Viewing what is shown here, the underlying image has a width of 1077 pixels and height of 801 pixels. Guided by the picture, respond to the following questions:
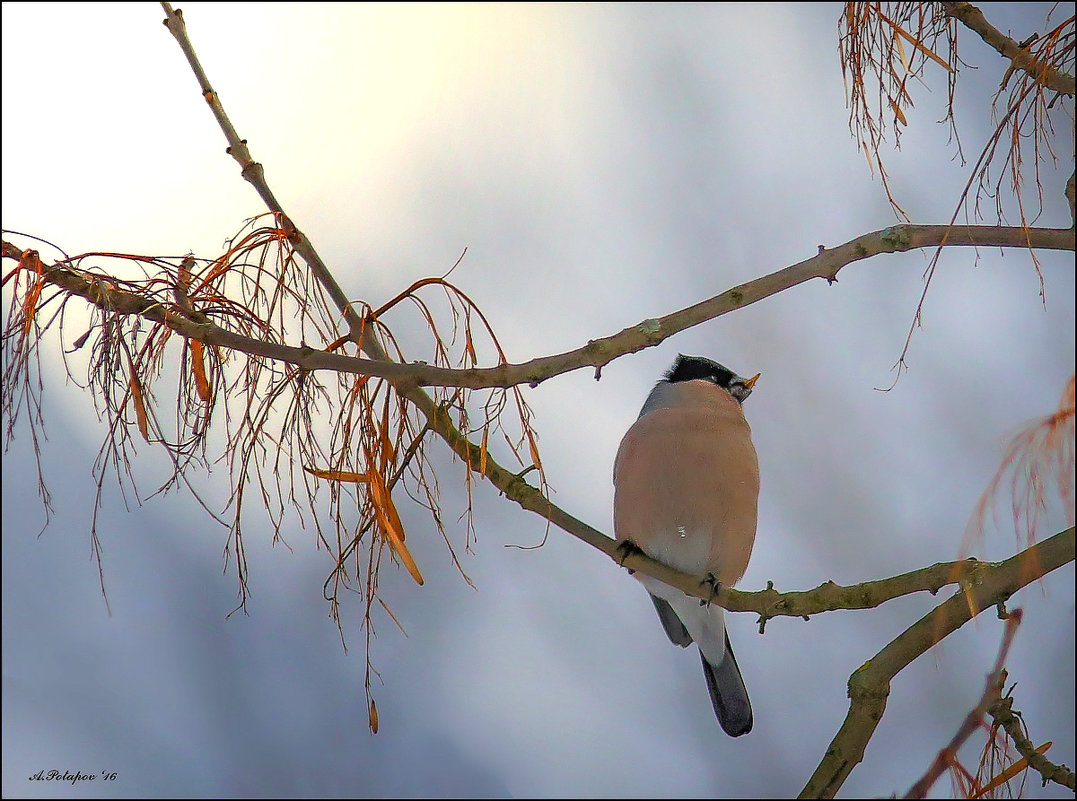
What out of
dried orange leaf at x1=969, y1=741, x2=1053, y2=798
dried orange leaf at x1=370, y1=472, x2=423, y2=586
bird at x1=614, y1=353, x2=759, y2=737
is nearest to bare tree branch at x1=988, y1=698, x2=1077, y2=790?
dried orange leaf at x1=969, y1=741, x2=1053, y2=798

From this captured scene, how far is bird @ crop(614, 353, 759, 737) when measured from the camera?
97 centimetres

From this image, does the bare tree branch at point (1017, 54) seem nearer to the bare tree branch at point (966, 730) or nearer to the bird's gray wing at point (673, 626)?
the bare tree branch at point (966, 730)

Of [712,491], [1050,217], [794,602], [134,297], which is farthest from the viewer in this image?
[1050,217]

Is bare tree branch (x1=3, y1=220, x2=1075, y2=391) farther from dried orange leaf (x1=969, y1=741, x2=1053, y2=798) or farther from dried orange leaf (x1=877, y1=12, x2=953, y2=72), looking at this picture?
dried orange leaf (x1=969, y1=741, x2=1053, y2=798)

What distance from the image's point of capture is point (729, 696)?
42.3 inches

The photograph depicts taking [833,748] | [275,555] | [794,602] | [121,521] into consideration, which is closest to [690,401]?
[794,602]

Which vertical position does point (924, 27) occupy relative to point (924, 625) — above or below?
above

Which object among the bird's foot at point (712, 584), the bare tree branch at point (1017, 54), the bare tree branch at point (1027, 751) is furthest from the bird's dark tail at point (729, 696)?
the bare tree branch at point (1017, 54)

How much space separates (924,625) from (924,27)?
46cm

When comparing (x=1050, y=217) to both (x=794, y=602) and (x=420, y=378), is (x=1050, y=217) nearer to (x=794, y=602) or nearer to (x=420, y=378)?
(x=794, y=602)

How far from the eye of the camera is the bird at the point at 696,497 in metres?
0.97

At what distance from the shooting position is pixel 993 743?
661 mm

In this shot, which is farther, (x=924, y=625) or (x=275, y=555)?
(x=275, y=555)

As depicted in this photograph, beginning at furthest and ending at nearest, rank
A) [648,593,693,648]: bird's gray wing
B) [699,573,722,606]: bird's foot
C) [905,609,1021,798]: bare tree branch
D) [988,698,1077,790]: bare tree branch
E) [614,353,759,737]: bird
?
[648,593,693,648]: bird's gray wing < [614,353,759,737]: bird < [699,573,722,606]: bird's foot < [988,698,1077,790]: bare tree branch < [905,609,1021,798]: bare tree branch
